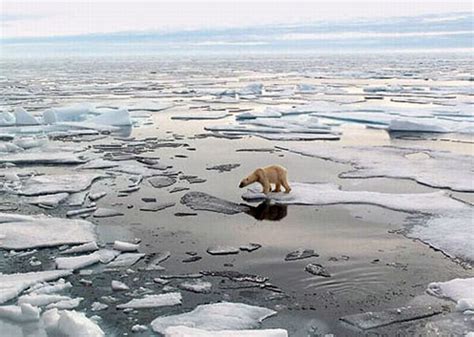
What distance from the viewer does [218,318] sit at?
4785 mm

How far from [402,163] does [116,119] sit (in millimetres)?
8581

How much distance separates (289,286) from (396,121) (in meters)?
11.1

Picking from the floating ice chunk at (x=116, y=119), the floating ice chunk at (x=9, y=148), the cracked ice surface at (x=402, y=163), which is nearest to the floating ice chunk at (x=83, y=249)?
the cracked ice surface at (x=402, y=163)

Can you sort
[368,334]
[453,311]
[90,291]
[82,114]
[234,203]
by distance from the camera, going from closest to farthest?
[368,334] < [453,311] < [90,291] < [234,203] < [82,114]

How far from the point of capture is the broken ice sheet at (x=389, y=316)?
4730mm

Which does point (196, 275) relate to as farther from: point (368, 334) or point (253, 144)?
point (253, 144)

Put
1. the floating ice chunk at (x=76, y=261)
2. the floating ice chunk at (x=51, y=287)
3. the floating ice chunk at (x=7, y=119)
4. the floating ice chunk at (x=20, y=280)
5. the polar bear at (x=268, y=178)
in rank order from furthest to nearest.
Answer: the floating ice chunk at (x=7, y=119) → the polar bear at (x=268, y=178) → the floating ice chunk at (x=76, y=261) → the floating ice chunk at (x=51, y=287) → the floating ice chunk at (x=20, y=280)

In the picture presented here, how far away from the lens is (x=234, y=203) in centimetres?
827

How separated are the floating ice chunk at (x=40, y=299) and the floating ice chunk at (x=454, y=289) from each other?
123 inches

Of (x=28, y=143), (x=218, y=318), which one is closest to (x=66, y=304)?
(x=218, y=318)

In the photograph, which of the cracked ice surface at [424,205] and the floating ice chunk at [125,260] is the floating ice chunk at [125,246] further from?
the cracked ice surface at [424,205]

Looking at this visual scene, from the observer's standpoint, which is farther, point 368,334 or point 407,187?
point 407,187

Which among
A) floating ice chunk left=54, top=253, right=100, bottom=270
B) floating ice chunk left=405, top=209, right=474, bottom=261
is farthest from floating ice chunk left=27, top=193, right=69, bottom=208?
floating ice chunk left=405, top=209, right=474, bottom=261

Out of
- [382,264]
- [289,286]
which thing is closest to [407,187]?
[382,264]
